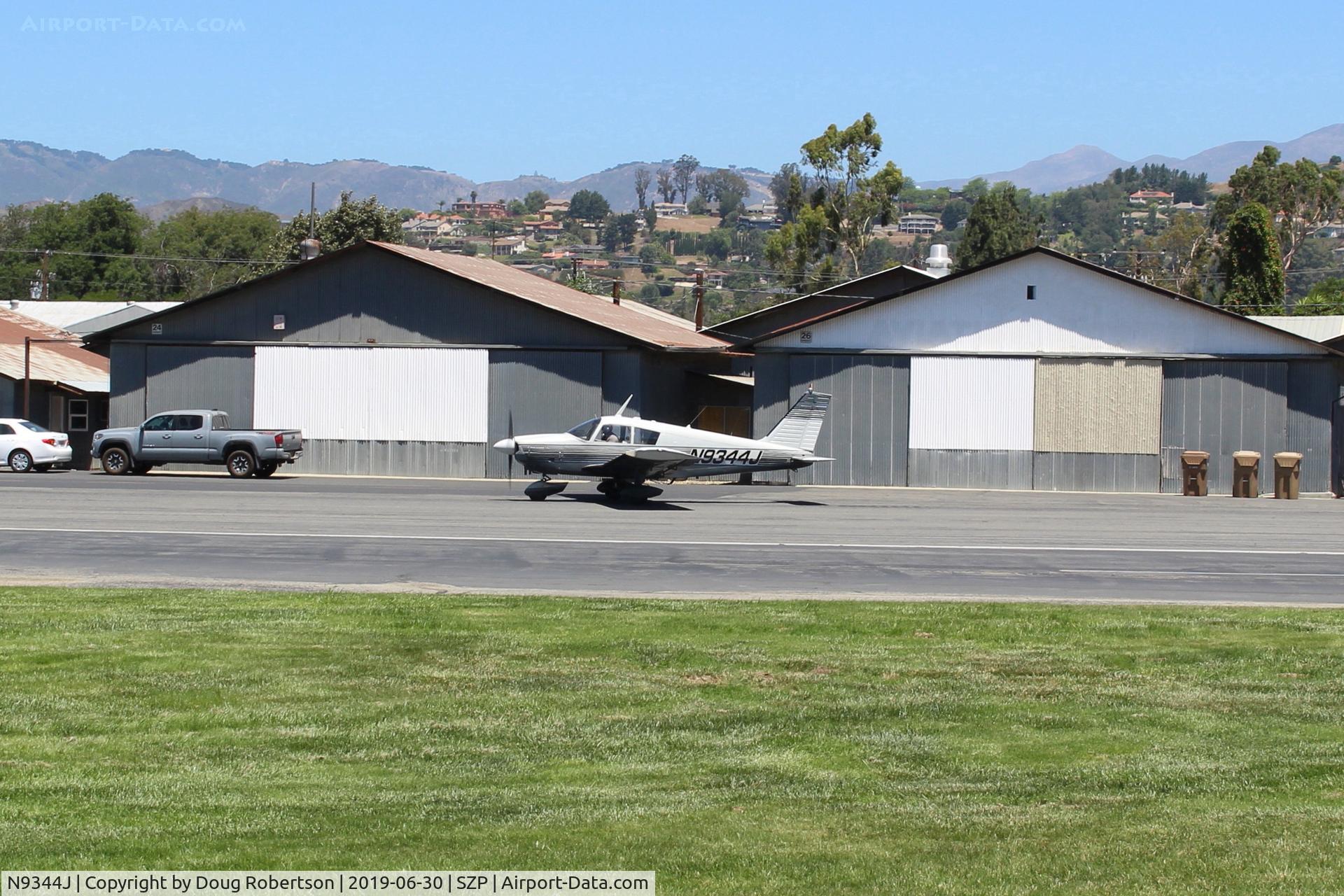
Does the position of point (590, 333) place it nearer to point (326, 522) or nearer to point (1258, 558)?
point (326, 522)

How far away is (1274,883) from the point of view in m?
6.62

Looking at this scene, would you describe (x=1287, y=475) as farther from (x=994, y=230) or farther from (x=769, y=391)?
(x=994, y=230)

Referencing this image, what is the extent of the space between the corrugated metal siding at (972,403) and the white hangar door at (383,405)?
13.5m

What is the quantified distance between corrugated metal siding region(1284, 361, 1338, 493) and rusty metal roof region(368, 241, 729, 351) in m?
17.7

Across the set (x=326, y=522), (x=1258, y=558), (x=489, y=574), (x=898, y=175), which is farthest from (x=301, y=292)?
(x=898, y=175)

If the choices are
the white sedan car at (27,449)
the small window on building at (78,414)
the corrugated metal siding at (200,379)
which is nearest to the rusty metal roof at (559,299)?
the corrugated metal siding at (200,379)

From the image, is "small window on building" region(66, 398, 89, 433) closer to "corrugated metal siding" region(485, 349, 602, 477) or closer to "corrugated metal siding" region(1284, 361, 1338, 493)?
"corrugated metal siding" region(485, 349, 602, 477)

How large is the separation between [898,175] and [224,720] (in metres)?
81.6

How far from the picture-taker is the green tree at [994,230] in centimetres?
10094

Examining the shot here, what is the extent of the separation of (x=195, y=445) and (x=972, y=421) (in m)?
23.0

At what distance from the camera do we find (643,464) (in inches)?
1261

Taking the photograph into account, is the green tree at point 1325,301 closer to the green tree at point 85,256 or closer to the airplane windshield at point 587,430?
the airplane windshield at point 587,430

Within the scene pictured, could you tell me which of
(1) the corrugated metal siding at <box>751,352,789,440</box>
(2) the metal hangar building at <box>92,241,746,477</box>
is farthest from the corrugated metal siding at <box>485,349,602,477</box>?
(1) the corrugated metal siding at <box>751,352,789,440</box>

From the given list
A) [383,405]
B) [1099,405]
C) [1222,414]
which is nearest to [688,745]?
[1099,405]
